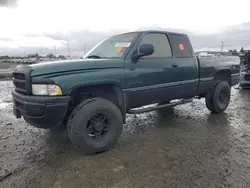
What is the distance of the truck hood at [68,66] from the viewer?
9.64 ft

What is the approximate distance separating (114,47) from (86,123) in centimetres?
159

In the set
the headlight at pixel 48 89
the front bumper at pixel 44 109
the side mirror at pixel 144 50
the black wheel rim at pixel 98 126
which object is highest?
the side mirror at pixel 144 50

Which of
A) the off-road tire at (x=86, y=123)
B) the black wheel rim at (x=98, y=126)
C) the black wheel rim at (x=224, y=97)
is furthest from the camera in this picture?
the black wheel rim at (x=224, y=97)

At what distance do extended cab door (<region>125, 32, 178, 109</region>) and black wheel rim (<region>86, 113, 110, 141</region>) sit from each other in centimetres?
→ 56

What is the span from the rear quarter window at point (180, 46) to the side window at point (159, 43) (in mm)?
136

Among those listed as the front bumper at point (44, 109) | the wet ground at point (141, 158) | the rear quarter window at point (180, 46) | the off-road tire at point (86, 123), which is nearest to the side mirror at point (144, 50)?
the off-road tire at point (86, 123)

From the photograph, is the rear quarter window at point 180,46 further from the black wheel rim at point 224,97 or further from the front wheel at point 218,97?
the black wheel rim at point 224,97

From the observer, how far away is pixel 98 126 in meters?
3.28

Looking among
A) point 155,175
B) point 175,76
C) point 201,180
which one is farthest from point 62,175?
point 175,76

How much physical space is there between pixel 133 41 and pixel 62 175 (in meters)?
2.42

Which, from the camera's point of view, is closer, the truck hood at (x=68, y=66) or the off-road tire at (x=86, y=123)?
the truck hood at (x=68, y=66)

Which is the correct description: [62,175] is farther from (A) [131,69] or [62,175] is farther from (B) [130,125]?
(B) [130,125]

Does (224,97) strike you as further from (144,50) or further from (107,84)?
(107,84)

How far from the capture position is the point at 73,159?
3.12 m
